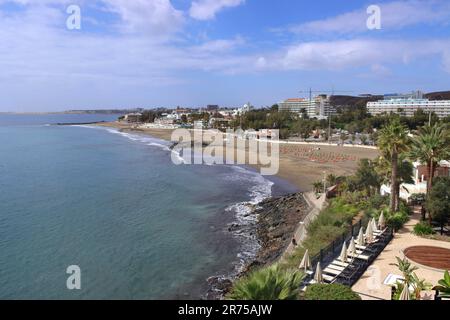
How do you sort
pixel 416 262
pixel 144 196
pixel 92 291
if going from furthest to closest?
1. pixel 144 196
2. pixel 92 291
3. pixel 416 262

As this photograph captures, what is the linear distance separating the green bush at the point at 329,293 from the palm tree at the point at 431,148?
11946 mm

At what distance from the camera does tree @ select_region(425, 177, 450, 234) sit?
17172 millimetres

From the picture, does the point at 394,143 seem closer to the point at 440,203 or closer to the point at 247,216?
the point at 440,203

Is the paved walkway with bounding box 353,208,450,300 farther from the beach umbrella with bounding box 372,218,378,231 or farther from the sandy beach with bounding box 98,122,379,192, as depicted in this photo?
the sandy beach with bounding box 98,122,379,192

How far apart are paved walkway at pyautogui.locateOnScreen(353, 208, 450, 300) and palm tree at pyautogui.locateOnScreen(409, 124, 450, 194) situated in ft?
11.2

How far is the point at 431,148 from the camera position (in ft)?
61.7

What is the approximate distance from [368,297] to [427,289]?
175 cm

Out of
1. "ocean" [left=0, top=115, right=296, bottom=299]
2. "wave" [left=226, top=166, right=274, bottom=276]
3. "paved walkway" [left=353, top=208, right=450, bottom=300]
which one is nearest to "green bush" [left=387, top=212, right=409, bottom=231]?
"paved walkway" [left=353, top=208, right=450, bottom=300]

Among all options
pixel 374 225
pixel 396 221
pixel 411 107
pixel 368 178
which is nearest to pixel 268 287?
pixel 374 225

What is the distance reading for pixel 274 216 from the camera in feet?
90.6

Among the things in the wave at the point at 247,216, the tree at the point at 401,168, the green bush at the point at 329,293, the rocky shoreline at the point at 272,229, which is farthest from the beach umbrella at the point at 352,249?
the tree at the point at 401,168

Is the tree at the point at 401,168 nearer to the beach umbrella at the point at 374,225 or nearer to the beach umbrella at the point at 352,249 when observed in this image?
the beach umbrella at the point at 374,225
